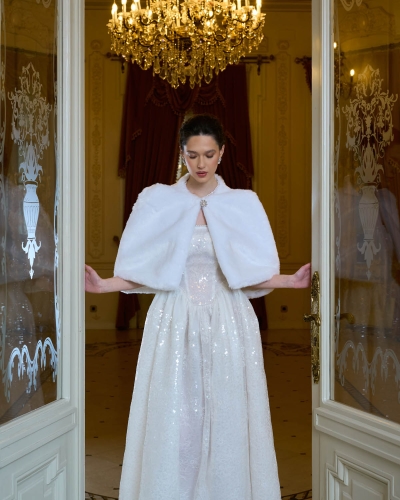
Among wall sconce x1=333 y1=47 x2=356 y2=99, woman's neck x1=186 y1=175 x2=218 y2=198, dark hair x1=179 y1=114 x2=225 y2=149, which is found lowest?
woman's neck x1=186 y1=175 x2=218 y2=198

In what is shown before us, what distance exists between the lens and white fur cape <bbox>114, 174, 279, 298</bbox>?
329 centimetres

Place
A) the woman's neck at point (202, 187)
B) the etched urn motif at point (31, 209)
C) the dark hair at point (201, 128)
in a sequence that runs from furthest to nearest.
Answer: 1. the woman's neck at point (202, 187)
2. the dark hair at point (201, 128)
3. the etched urn motif at point (31, 209)

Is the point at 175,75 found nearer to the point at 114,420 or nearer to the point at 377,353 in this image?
the point at 114,420

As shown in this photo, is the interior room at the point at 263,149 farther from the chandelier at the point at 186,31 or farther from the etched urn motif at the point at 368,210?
the etched urn motif at the point at 368,210

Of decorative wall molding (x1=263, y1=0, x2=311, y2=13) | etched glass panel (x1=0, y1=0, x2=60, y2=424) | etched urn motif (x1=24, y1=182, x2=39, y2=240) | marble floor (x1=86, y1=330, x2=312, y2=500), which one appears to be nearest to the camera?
etched glass panel (x1=0, y1=0, x2=60, y2=424)

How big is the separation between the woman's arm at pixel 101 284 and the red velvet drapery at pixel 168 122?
20.1ft

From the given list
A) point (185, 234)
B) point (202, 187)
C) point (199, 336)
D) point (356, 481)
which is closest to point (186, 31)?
point (202, 187)

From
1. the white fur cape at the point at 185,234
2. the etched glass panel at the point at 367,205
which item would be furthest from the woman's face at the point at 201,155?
the etched glass panel at the point at 367,205

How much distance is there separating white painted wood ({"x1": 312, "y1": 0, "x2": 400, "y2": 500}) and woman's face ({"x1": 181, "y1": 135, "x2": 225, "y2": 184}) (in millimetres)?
541

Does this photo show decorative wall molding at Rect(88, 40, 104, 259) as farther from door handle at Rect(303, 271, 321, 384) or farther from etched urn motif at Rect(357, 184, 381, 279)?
etched urn motif at Rect(357, 184, 381, 279)

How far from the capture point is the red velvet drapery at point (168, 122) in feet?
30.7

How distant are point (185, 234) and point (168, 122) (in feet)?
20.7

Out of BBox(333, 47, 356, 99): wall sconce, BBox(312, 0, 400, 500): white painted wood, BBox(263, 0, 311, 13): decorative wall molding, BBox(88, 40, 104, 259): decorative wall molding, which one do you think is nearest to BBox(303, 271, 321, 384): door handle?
BBox(312, 0, 400, 500): white painted wood

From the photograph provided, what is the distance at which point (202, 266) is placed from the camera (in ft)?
11.0
